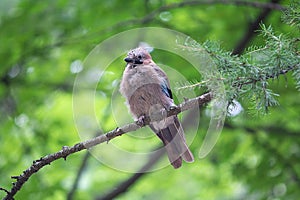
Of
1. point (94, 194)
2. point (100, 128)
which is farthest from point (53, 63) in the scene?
point (94, 194)

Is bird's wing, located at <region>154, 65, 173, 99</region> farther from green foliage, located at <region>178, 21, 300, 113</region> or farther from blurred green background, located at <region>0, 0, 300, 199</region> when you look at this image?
green foliage, located at <region>178, 21, 300, 113</region>

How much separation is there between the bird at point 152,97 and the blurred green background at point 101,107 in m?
1.30

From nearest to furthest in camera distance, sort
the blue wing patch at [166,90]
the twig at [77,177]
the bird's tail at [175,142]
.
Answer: the bird's tail at [175,142]
the blue wing patch at [166,90]
the twig at [77,177]

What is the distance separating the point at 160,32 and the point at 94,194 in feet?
7.78

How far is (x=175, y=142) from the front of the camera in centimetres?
463

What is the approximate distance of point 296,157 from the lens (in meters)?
6.13

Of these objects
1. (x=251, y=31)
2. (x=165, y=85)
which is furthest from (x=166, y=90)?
(x=251, y=31)

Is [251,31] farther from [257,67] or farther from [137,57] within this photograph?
[257,67]

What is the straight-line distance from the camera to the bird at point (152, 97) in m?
4.53

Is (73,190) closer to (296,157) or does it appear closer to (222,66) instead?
(296,157)

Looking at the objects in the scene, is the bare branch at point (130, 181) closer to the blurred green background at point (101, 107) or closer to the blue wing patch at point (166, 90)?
the blurred green background at point (101, 107)

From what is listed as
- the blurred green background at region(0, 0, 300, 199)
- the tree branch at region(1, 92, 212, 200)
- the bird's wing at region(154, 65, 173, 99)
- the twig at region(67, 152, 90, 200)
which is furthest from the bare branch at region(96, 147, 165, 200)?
the tree branch at region(1, 92, 212, 200)

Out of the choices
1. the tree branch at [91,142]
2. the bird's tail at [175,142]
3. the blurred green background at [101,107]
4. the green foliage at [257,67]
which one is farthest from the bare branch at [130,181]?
the green foliage at [257,67]

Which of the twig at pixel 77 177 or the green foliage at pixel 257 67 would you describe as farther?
the twig at pixel 77 177
